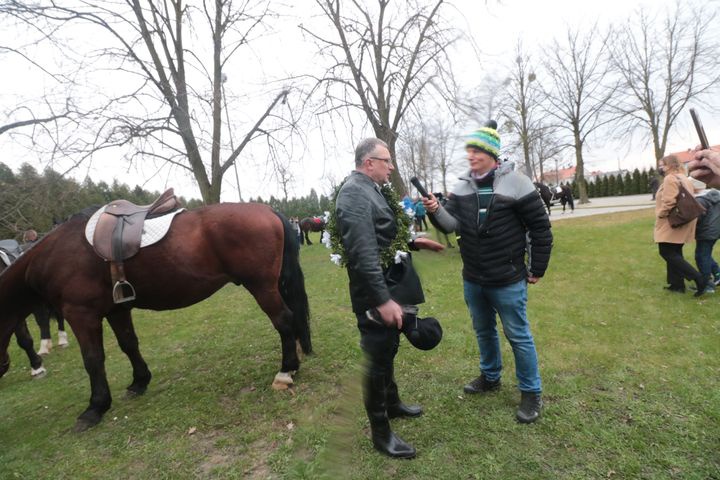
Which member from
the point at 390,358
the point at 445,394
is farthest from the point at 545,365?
the point at 390,358

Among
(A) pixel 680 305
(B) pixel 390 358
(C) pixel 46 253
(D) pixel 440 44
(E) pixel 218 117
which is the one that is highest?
(D) pixel 440 44

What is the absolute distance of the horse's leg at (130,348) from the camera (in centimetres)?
398

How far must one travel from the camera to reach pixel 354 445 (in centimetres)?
267

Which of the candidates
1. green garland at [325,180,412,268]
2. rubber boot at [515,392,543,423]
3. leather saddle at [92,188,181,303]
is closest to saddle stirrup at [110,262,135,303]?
leather saddle at [92,188,181,303]

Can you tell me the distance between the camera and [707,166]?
2.03 meters

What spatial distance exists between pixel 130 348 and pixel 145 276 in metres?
1.02

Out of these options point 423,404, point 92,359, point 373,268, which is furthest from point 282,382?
point 373,268

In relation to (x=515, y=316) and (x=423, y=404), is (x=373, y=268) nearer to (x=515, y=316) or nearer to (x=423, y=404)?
(x=515, y=316)

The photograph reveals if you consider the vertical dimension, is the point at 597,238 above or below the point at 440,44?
below

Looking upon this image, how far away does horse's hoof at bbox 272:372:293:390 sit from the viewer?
3729 millimetres

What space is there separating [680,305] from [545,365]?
9.74 feet

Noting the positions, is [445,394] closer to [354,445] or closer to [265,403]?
[354,445]

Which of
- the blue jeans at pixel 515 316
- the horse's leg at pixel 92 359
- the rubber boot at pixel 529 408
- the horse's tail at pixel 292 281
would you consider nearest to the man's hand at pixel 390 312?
the blue jeans at pixel 515 316

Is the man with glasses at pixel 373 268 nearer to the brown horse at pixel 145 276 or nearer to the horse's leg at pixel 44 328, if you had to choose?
the brown horse at pixel 145 276
